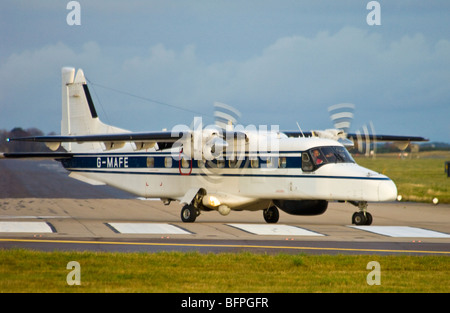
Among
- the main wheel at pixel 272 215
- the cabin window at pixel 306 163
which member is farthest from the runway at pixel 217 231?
the cabin window at pixel 306 163

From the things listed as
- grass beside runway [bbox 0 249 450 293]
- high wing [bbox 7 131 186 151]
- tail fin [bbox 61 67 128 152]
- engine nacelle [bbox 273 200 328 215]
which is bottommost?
grass beside runway [bbox 0 249 450 293]

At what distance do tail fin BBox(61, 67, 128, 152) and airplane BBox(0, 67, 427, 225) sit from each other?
191 cm

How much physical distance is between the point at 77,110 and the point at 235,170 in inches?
374

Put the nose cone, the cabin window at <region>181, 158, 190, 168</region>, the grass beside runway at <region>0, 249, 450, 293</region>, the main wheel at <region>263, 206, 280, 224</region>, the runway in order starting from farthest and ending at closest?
the cabin window at <region>181, 158, 190, 168</region>, the main wheel at <region>263, 206, 280, 224</region>, the nose cone, the runway, the grass beside runway at <region>0, 249, 450, 293</region>

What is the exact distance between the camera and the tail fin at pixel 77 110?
30719mm

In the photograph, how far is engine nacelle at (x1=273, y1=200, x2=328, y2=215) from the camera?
2395 cm

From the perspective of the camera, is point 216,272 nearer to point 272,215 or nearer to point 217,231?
point 217,231

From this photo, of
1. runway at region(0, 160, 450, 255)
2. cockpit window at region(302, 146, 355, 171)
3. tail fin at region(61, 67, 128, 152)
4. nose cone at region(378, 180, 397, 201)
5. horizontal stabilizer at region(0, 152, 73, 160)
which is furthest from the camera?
tail fin at region(61, 67, 128, 152)

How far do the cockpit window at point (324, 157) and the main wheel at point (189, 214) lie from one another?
446cm

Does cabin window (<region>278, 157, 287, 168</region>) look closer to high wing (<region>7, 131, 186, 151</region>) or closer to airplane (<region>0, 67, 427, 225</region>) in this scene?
airplane (<region>0, 67, 427, 225</region>)

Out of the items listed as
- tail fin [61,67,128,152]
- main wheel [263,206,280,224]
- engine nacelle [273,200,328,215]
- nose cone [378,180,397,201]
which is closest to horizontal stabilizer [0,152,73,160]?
tail fin [61,67,128,152]

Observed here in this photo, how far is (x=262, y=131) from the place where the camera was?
2548cm
